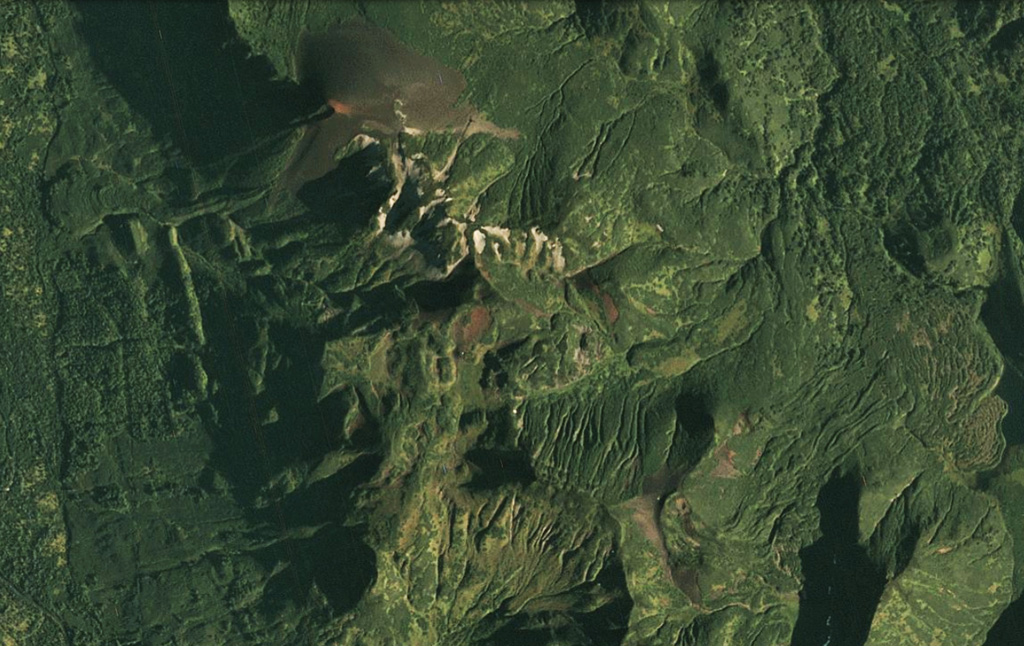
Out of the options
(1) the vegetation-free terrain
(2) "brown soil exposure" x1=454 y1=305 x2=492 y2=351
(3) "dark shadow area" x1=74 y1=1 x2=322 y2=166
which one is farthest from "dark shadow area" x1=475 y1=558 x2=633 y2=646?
(3) "dark shadow area" x1=74 y1=1 x2=322 y2=166

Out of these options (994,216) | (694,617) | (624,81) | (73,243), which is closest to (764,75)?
(624,81)

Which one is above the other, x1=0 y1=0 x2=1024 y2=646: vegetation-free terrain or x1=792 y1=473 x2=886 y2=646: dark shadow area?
x1=0 y1=0 x2=1024 y2=646: vegetation-free terrain

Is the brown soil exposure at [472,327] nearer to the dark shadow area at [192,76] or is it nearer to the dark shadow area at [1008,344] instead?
the dark shadow area at [192,76]

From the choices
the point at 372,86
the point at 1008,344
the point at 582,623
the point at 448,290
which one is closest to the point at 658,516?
the point at 582,623

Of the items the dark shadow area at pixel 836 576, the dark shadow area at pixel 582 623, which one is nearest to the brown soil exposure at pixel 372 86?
the dark shadow area at pixel 582 623

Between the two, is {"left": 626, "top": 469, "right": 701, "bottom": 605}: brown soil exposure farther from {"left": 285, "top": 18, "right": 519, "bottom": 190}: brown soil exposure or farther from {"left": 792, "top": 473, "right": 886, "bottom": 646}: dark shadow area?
{"left": 285, "top": 18, "right": 519, "bottom": 190}: brown soil exposure

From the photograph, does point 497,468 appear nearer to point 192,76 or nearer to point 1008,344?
point 192,76

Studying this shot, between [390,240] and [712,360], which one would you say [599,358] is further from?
[390,240]
